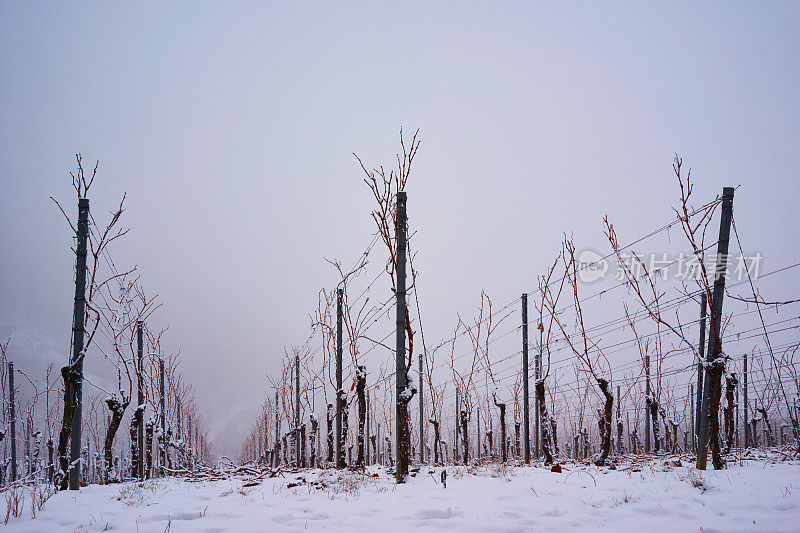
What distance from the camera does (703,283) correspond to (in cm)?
641

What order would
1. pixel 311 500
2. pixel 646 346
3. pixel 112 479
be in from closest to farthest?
1. pixel 311 500
2. pixel 112 479
3. pixel 646 346

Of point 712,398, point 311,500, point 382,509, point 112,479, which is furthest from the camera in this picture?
point 112,479

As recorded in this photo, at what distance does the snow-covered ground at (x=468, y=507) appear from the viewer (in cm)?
352

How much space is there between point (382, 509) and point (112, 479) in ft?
24.4

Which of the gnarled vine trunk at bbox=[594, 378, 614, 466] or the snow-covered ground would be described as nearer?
the snow-covered ground

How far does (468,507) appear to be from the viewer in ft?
13.6

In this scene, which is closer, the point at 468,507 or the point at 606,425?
the point at 468,507

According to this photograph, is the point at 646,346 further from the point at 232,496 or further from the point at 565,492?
the point at 232,496

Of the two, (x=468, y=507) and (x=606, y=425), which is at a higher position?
(x=468, y=507)

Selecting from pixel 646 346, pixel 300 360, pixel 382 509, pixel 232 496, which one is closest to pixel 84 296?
pixel 232 496

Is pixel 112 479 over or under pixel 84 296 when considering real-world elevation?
under

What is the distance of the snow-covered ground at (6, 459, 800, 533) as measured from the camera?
352 cm

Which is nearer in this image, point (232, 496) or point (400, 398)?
point (232, 496)

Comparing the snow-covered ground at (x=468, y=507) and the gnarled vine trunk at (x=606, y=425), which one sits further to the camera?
the gnarled vine trunk at (x=606, y=425)
